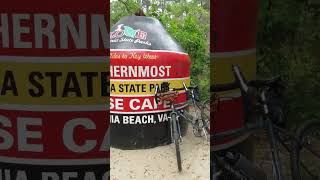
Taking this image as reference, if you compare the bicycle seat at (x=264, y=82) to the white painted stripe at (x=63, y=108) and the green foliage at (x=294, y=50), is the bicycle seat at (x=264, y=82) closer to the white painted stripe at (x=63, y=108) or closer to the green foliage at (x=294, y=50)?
the green foliage at (x=294, y=50)

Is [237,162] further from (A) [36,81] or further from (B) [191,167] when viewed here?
(B) [191,167]

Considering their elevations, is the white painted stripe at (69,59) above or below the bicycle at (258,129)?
above

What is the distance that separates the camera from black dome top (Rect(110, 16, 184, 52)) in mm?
9289

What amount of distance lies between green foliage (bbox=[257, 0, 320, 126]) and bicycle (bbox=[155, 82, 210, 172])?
17.3ft

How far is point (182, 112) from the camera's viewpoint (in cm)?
931

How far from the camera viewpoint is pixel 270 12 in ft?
10.6

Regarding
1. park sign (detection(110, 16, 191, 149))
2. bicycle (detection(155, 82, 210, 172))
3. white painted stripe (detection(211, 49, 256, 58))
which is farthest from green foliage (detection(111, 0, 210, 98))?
white painted stripe (detection(211, 49, 256, 58))

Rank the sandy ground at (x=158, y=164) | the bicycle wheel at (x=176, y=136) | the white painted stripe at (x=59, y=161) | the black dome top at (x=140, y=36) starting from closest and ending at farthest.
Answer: the white painted stripe at (x=59, y=161) < the sandy ground at (x=158, y=164) < the bicycle wheel at (x=176, y=136) < the black dome top at (x=140, y=36)

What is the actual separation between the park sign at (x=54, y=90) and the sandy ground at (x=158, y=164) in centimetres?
582

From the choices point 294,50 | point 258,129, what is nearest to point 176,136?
point 294,50

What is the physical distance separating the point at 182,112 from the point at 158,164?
44.0 inches

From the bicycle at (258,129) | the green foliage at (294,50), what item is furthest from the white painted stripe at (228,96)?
the green foliage at (294,50)

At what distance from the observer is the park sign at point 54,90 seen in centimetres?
228

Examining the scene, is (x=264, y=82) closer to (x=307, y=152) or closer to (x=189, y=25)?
(x=307, y=152)
